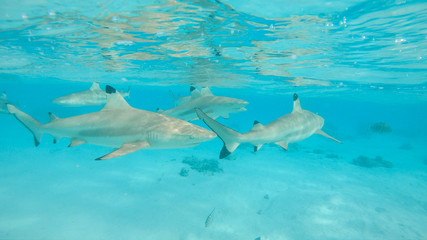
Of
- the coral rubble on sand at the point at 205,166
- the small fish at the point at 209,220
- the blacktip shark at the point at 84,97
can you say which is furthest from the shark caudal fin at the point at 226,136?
the coral rubble on sand at the point at 205,166

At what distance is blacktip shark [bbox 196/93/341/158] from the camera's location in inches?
188

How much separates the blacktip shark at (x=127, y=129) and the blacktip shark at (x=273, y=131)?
20.5 inches

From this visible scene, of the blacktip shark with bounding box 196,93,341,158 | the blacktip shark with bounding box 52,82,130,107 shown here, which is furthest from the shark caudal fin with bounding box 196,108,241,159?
the blacktip shark with bounding box 52,82,130,107

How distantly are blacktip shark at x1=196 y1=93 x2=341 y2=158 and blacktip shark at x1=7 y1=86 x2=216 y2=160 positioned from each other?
522 mm

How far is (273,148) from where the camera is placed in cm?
2284

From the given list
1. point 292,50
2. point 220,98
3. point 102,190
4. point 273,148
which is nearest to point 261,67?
point 292,50

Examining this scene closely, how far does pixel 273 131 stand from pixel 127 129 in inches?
141

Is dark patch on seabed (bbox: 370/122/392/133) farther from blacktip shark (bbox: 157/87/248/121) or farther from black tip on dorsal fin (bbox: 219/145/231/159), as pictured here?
black tip on dorsal fin (bbox: 219/145/231/159)

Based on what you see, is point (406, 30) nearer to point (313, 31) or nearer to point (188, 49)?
point (313, 31)

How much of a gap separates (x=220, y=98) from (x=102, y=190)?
7.38 m

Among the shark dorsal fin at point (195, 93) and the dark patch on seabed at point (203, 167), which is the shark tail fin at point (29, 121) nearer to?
the shark dorsal fin at point (195, 93)

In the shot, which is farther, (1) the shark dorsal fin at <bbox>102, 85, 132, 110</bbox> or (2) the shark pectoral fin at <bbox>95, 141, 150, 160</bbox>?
(1) the shark dorsal fin at <bbox>102, 85, 132, 110</bbox>

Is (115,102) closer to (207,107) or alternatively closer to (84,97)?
(207,107)

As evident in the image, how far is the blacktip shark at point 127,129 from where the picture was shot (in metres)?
4.18
